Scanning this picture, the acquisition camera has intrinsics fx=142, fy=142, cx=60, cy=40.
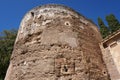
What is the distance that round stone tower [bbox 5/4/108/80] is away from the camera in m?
4.88

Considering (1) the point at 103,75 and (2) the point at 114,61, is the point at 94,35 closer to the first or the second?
(2) the point at 114,61

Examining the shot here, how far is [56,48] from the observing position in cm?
527

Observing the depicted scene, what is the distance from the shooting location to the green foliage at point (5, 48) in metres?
13.1

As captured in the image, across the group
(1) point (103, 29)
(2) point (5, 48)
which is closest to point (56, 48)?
(2) point (5, 48)

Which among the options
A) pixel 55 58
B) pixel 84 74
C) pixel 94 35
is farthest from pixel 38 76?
pixel 94 35

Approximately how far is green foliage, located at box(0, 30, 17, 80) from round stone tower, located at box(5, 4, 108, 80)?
7.84m

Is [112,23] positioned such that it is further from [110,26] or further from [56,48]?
[56,48]

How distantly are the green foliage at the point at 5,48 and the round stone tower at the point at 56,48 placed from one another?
7840 mm

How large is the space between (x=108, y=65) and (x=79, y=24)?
214cm

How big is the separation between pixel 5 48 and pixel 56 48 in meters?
10.4

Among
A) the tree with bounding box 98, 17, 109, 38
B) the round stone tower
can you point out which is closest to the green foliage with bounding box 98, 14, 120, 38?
the tree with bounding box 98, 17, 109, 38

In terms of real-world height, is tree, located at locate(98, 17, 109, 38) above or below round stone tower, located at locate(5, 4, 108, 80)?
above

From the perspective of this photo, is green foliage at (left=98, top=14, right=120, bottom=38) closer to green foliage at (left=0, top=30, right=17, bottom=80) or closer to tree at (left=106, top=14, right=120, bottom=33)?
tree at (left=106, top=14, right=120, bottom=33)

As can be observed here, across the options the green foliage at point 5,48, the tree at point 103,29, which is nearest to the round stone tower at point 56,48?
the green foliage at point 5,48
